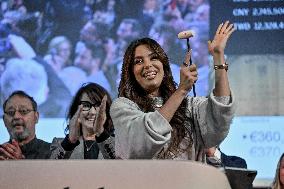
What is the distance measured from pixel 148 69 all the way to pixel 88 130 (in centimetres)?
84

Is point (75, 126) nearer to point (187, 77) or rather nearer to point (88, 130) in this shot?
point (88, 130)

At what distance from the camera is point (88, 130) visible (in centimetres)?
250

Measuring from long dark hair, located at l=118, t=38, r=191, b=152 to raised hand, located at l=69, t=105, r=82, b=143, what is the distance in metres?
0.68

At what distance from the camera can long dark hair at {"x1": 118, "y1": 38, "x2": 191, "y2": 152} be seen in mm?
1663

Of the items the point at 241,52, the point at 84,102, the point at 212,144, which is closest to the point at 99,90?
the point at 84,102

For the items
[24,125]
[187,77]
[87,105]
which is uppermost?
[187,77]

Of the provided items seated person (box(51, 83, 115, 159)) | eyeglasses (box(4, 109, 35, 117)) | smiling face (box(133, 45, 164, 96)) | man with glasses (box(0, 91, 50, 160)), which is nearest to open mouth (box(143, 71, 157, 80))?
smiling face (box(133, 45, 164, 96))

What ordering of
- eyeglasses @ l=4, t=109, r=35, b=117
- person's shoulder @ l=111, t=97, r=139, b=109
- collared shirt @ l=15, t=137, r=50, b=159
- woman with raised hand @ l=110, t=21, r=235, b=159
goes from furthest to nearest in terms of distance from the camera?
eyeglasses @ l=4, t=109, r=35, b=117 → collared shirt @ l=15, t=137, r=50, b=159 → person's shoulder @ l=111, t=97, r=139, b=109 → woman with raised hand @ l=110, t=21, r=235, b=159

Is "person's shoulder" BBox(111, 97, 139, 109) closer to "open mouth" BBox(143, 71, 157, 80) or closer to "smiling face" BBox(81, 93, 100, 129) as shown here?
"open mouth" BBox(143, 71, 157, 80)

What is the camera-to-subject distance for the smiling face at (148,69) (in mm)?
1721

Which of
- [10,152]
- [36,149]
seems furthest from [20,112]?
[10,152]

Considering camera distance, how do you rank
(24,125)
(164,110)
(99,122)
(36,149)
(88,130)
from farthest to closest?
(24,125) < (36,149) < (88,130) < (99,122) < (164,110)

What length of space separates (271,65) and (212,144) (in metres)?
2.06

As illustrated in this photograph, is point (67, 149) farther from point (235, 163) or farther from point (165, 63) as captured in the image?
point (235, 163)
